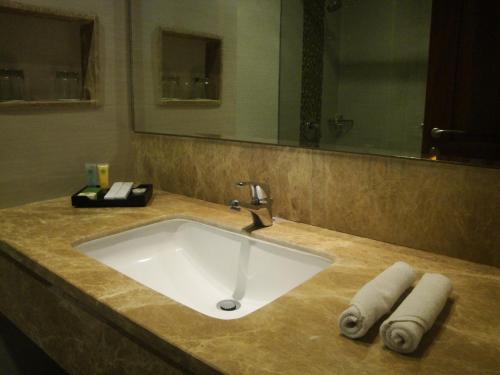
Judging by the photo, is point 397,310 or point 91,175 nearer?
point 397,310

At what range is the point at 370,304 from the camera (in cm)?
67

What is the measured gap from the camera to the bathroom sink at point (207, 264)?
108 centimetres

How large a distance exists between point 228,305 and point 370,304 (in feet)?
1.63

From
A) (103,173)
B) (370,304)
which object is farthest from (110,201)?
(370,304)

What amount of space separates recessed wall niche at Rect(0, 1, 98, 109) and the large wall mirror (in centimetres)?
19

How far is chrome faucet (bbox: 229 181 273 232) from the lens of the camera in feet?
3.87

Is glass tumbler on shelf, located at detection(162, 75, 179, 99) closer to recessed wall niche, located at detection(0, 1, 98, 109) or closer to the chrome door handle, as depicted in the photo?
recessed wall niche, located at detection(0, 1, 98, 109)

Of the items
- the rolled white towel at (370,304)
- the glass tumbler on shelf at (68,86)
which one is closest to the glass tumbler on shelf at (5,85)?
the glass tumbler on shelf at (68,86)

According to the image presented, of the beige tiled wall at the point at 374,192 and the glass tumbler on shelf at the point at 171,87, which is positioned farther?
the glass tumbler on shelf at the point at 171,87

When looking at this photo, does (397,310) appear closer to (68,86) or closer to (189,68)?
(189,68)

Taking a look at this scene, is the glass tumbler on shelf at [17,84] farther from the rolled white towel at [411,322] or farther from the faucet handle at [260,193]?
the rolled white towel at [411,322]

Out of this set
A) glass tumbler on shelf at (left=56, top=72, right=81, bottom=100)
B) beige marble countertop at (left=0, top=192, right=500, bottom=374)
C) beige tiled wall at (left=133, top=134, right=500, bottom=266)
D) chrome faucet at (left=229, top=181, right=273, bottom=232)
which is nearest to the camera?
beige marble countertop at (left=0, top=192, right=500, bottom=374)

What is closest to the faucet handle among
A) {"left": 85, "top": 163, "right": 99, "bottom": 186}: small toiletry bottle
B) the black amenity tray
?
the black amenity tray

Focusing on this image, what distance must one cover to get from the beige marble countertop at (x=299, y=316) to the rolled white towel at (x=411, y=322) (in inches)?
0.8
